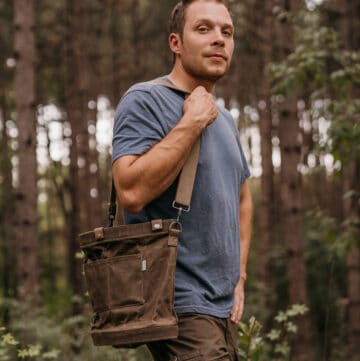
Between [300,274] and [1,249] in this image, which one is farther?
[1,249]

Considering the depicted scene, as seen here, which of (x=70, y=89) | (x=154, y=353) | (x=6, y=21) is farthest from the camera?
(x=6, y=21)

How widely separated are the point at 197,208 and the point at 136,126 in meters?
0.43

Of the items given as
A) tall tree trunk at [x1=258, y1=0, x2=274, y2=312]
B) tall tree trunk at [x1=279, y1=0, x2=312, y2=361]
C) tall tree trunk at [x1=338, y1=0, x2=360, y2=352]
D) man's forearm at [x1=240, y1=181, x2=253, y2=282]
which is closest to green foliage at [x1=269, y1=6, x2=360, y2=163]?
tall tree trunk at [x1=338, y1=0, x2=360, y2=352]

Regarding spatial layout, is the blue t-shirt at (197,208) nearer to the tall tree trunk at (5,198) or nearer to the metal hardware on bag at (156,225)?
the metal hardware on bag at (156,225)

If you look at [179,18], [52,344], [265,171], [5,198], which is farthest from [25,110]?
[5,198]

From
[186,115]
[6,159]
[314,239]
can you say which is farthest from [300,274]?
[6,159]

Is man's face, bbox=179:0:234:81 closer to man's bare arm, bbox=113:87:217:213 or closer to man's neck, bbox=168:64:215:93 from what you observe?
man's neck, bbox=168:64:215:93

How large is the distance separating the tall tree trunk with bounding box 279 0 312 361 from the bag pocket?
19.0 ft

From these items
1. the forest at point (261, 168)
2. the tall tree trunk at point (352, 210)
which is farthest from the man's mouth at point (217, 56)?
the tall tree trunk at point (352, 210)

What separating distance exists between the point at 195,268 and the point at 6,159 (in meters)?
15.2

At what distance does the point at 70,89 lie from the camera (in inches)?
620

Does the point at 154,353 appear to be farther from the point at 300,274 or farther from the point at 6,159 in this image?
the point at 6,159

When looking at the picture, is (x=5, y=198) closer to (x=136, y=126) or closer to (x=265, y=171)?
(x=265, y=171)

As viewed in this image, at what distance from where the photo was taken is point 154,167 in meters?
2.84
